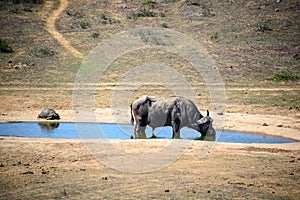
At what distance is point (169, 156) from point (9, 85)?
18454 mm

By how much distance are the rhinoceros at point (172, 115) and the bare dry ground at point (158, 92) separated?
1.95 m

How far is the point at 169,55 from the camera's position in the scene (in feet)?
132

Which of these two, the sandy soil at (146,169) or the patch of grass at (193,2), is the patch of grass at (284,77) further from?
the patch of grass at (193,2)

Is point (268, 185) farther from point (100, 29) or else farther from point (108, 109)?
point (100, 29)

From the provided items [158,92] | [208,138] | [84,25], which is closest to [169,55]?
[158,92]

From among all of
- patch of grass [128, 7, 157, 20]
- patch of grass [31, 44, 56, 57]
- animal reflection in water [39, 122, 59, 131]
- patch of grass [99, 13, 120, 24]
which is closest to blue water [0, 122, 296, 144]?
animal reflection in water [39, 122, 59, 131]

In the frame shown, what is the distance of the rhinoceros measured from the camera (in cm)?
2172

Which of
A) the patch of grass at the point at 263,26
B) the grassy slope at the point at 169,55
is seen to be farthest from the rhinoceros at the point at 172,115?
the patch of grass at the point at 263,26

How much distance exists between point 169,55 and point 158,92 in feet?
28.6

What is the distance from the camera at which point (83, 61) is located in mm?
39188

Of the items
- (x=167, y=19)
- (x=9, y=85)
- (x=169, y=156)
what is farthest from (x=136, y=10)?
(x=169, y=156)

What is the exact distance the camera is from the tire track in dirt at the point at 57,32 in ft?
136

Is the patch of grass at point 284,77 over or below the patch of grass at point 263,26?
below

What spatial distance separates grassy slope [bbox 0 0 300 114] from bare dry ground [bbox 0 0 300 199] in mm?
81
